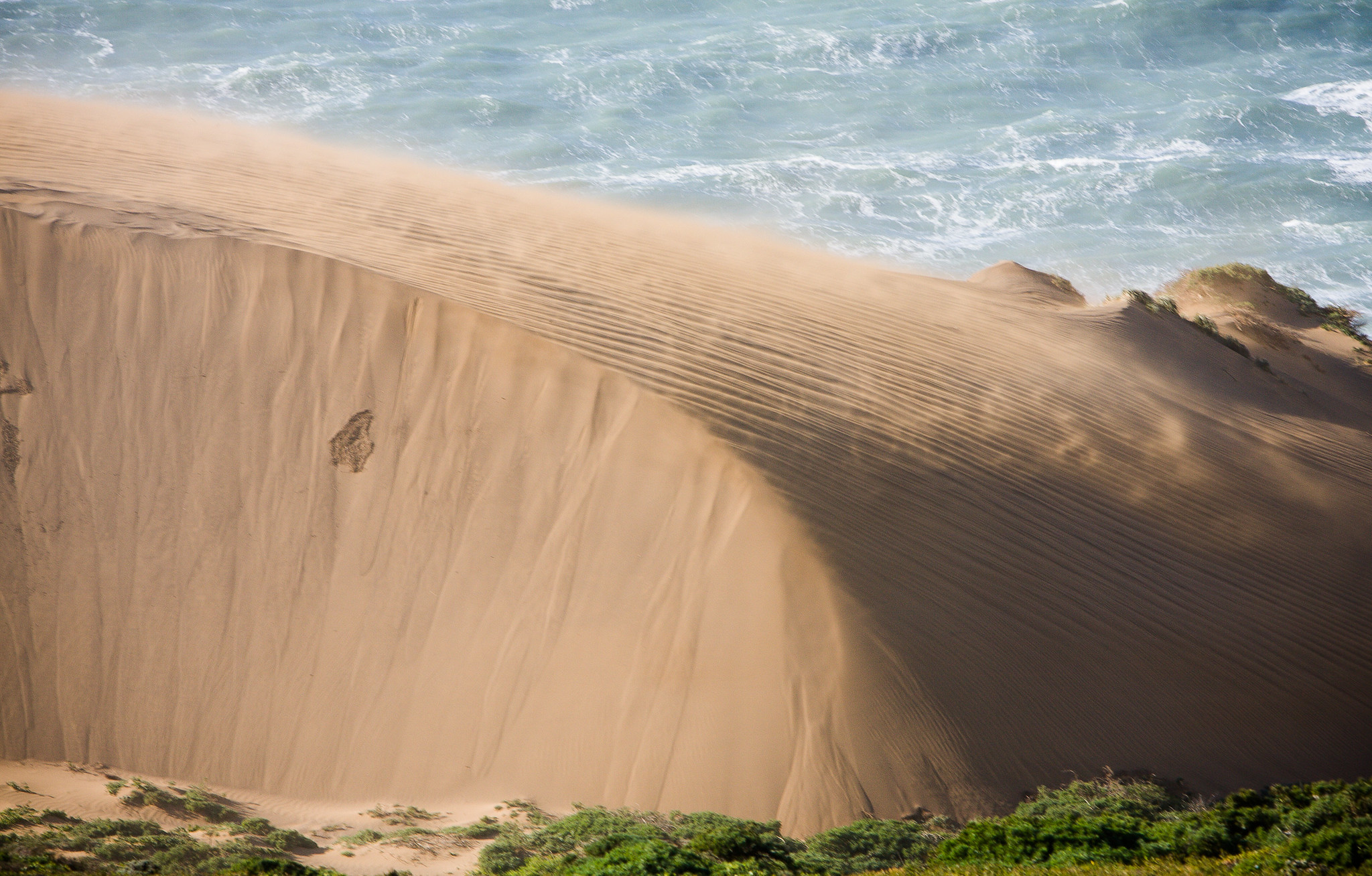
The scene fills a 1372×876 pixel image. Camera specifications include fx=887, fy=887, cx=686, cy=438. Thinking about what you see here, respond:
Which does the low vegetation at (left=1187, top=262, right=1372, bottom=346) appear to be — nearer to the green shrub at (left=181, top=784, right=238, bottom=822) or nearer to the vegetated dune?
the vegetated dune

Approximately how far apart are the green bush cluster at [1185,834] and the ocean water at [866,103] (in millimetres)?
13429

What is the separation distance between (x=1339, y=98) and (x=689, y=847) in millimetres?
27015

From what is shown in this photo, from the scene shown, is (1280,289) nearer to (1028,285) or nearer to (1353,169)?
(1028,285)

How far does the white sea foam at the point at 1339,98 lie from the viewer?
22625 millimetres

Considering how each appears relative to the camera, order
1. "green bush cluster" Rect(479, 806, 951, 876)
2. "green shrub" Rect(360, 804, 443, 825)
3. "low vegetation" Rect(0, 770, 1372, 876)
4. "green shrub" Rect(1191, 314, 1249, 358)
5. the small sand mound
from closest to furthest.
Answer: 1. "low vegetation" Rect(0, 770, 1372, 876)
2. "green bush cluster" Rect(479, 806, 951, 876)
3. "green shrub" Rect(360, 804, 443, 825)
4. "green shrub" Rect(1191, 314, 1249, 358)
5. the small sand mound

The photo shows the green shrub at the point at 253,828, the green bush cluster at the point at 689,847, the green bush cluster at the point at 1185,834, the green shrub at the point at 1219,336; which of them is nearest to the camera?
the green bush cluster at the point at 1185,834

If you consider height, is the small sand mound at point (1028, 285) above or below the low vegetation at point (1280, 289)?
below

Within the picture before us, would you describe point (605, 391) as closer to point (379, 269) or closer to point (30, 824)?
point (379, 269)

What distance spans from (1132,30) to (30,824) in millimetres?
30888

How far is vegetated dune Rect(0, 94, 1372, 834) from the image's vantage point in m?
6.76

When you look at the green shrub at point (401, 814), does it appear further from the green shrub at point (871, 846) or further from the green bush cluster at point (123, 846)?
the green shrub at point (871, 846)

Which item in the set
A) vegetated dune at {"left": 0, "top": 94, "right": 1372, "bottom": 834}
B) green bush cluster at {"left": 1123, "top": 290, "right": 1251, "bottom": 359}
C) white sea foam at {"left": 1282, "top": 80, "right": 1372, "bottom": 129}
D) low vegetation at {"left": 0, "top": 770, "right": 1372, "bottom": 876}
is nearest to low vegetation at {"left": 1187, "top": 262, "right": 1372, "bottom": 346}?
green bush cluster at {"left": 1123, "top": 290, "right": 1251, "bottom": 359}

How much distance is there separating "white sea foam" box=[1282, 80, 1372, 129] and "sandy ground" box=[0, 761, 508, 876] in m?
26.6

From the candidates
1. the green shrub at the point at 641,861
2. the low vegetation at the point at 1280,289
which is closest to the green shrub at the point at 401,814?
the green shrub at the point at 641,861
